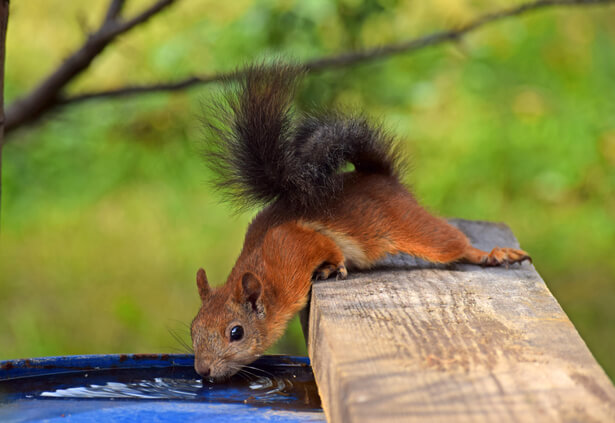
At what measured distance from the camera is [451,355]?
1.21 meters

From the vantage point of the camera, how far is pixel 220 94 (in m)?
1.96

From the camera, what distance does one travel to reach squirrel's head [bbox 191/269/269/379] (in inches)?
70.6

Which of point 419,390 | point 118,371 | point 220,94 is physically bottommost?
point 118,371

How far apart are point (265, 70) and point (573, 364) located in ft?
3.32

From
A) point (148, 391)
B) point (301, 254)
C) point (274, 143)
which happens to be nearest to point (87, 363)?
point (148, 391)

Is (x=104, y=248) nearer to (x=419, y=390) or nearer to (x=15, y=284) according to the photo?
(x=15, y=284)

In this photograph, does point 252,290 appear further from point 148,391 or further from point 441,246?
point 441,246

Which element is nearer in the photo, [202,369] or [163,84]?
[202,369]

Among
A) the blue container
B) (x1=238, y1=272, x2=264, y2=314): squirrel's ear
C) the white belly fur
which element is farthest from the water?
the white belly fur

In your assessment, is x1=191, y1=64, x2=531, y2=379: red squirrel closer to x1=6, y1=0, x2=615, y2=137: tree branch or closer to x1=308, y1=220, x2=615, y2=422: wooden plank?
x1=308, y1=220, x2=615, y2=422: wooden plank

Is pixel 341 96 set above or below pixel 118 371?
above

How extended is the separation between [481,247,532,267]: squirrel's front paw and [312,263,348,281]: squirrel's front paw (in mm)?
358

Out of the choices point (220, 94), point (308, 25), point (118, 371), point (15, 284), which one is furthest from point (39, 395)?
point (15, 284)

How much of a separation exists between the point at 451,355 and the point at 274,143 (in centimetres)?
86
